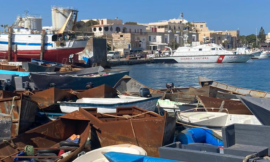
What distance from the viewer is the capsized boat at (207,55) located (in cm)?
6208

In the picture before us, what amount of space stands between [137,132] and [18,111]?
3.27 meters

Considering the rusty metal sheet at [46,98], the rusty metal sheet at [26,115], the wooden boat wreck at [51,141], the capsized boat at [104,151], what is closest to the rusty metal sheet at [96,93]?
the rusty metal sheet at [46,98]

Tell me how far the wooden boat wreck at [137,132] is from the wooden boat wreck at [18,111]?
174 cm

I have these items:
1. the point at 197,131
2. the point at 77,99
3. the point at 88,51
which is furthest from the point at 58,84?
the point at 88,51

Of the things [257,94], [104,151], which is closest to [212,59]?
[257,94]

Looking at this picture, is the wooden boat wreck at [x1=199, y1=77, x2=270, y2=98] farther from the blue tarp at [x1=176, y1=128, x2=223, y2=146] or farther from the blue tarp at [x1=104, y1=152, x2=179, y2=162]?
the blue tarp at [x1=104, y1=152, x2=179, y2=162]

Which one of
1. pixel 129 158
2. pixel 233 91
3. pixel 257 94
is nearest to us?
pixel 129 158

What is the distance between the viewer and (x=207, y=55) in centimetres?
6247

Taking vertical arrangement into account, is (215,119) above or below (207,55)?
below

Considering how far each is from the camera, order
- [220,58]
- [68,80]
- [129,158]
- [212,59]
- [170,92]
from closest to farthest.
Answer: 1. [129,158]
2. [170,92]
3. [68,80]
4. [220,58]
5. [212,59]

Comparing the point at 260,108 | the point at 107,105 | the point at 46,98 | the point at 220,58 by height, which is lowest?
the point at 107,105

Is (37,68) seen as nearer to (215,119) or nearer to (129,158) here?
(215,119)

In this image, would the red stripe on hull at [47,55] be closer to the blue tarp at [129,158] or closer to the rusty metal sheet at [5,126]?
the rusty metal sheet at [5,126]

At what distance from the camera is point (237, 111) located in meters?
11.5
